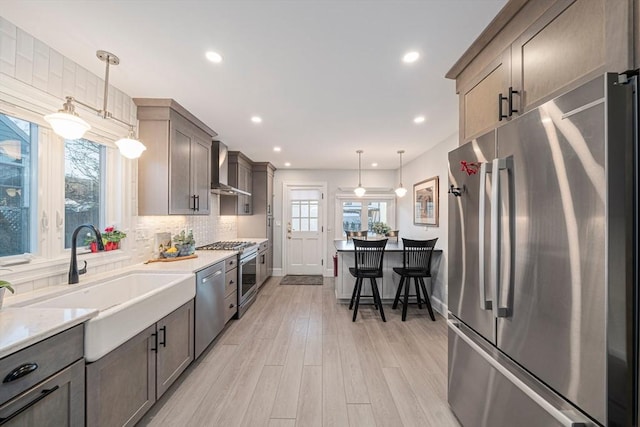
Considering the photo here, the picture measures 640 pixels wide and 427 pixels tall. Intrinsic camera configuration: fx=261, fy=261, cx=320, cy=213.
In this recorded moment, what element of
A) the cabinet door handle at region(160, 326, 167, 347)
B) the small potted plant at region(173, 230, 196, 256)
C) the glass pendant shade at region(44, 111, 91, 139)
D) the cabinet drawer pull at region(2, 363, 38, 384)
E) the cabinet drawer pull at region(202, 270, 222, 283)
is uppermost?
the glass pendant shade at region(44, 111, 91, 139)

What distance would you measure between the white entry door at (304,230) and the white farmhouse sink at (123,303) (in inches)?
151

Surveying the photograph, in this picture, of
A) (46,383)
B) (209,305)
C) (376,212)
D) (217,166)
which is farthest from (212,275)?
(376,212)

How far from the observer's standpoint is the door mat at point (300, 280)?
537 cm

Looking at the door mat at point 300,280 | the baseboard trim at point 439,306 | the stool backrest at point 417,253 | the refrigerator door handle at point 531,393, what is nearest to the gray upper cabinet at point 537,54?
the refrigerator door handle at point 531,393

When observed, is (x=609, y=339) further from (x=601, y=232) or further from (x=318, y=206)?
(x=318, y=206)

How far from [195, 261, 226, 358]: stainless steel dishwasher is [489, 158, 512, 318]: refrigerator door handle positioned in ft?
7.51

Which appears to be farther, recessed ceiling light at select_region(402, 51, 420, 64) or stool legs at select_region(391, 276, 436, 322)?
stool legs at select_region(391, 276, 436, 322)

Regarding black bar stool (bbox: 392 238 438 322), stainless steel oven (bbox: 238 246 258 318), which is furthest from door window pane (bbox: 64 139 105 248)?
black bar stool (bbox: 392 238 438 322)

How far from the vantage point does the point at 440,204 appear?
3928mm

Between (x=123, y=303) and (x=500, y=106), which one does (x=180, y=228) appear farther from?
(x=500, y=106)

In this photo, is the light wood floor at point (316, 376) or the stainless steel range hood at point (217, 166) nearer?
the light wood floor at point (316, 376)

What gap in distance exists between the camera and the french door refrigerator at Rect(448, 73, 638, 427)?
0.80 m

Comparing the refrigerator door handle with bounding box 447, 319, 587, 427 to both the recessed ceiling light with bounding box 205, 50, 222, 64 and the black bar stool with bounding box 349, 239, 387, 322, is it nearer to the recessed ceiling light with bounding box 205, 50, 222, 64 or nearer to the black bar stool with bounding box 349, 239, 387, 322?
the black bar stool with bounding box 349, 239, 387, 322

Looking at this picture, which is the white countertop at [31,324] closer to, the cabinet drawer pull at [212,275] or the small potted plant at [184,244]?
the cabinet drawer pull at [212,275]
